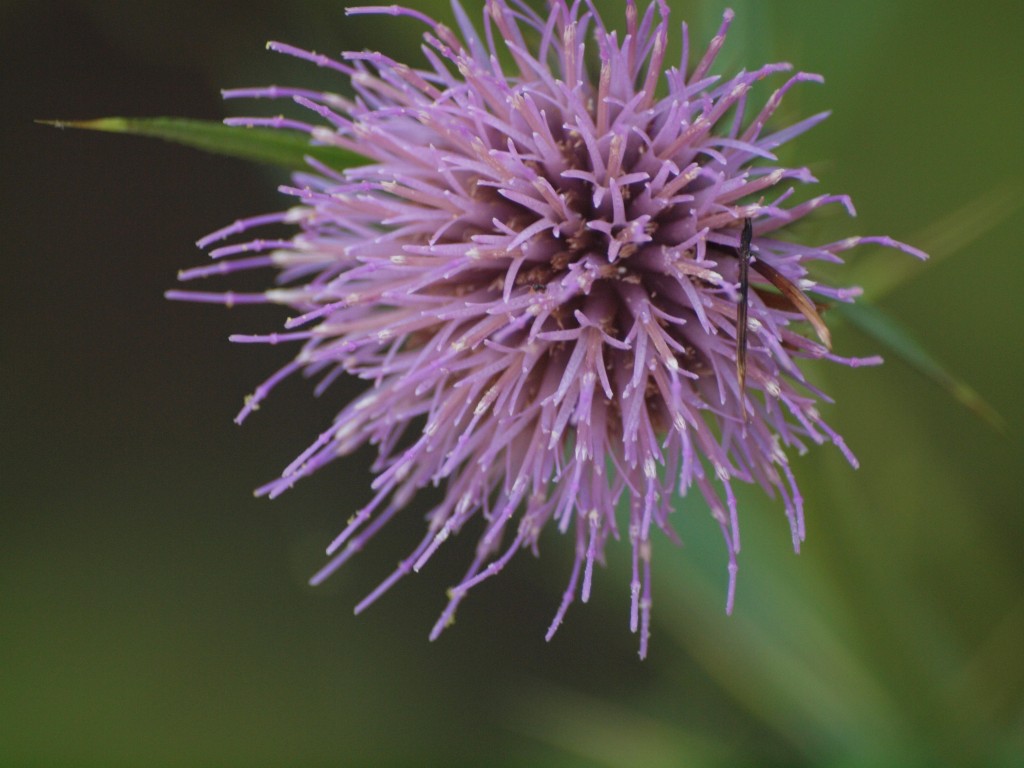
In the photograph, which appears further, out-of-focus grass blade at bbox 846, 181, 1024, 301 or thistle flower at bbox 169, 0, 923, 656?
out-of-focus grass blade at bbox 846, 181, 1024, 301

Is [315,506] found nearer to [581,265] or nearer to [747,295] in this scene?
[581,265]

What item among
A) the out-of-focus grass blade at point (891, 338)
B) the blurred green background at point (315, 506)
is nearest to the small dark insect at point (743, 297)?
the out-of-focus grass blade at point (891, 338)

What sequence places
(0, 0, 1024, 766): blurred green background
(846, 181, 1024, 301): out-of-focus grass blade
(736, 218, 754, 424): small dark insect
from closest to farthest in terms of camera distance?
(736, 218, 754, 424): small dark insect
(846, 181, 1024, 301): out-of-focus grass blade
(0, 0, 1024, 766): blurred green background

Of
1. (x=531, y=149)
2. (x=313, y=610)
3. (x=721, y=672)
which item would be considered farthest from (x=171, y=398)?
(x=531, y=149)

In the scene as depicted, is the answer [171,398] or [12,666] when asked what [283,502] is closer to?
[171,398]

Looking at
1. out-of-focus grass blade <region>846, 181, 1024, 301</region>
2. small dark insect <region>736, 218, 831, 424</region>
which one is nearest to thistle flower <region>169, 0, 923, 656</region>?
small dark insect <region>736, 218, 831, 424</region>

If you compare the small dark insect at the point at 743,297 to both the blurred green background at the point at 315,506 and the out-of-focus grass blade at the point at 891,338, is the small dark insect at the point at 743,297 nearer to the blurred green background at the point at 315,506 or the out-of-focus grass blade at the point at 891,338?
the out-of-focus grass blade at the point at 891,338

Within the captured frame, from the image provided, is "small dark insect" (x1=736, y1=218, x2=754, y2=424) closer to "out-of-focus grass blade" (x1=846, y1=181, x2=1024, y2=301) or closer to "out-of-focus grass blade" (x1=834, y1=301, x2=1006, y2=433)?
"out-of-focus grass blade" (x1=834, y1=301, x2=1006, y2=433)
